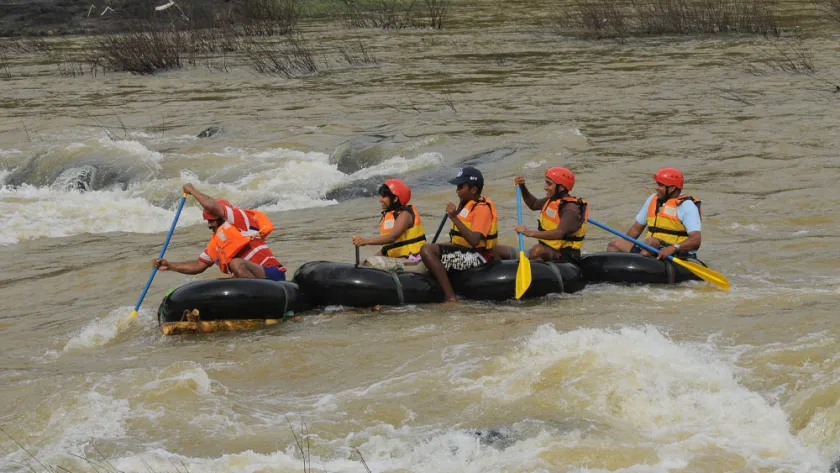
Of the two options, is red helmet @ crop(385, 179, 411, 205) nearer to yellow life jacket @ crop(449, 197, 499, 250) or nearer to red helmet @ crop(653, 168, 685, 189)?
yellow life jacket @ crop(449, 197, 499, 250)

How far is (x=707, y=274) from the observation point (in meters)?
8.89

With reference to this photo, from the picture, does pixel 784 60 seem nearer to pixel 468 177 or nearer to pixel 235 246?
pixel 468 177

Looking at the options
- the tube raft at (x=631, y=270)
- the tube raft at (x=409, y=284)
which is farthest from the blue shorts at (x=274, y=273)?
the tube raft at (x=631, y=270)

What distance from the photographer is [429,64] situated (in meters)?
23.2

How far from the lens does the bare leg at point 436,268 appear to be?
28.4 ft

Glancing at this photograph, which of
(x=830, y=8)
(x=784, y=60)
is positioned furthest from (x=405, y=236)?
(x=830, y=8)

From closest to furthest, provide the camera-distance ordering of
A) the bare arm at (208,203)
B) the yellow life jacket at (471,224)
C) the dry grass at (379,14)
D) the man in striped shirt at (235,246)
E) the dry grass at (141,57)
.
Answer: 1. the bare arm at (208,203)
2. the man in striped shirt at (235,246)
3. the yellow life jacket at (471,224)
4. the dry grass at (141,57)
5. the dry grass at (379,14)

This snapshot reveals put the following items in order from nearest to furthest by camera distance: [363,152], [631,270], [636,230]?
[631,270]
[636,230]
[363,152]

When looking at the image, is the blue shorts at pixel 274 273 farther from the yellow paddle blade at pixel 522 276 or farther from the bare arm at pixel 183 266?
the yellow paddle blade at pixel 522 276

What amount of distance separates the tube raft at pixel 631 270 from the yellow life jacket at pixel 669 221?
33 centimetres

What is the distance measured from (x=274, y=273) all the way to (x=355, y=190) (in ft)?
17.0

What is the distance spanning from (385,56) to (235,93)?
4.64 meters

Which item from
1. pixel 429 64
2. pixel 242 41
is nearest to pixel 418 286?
pixel 429 64

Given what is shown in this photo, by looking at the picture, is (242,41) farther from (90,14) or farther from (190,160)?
(190,160)
